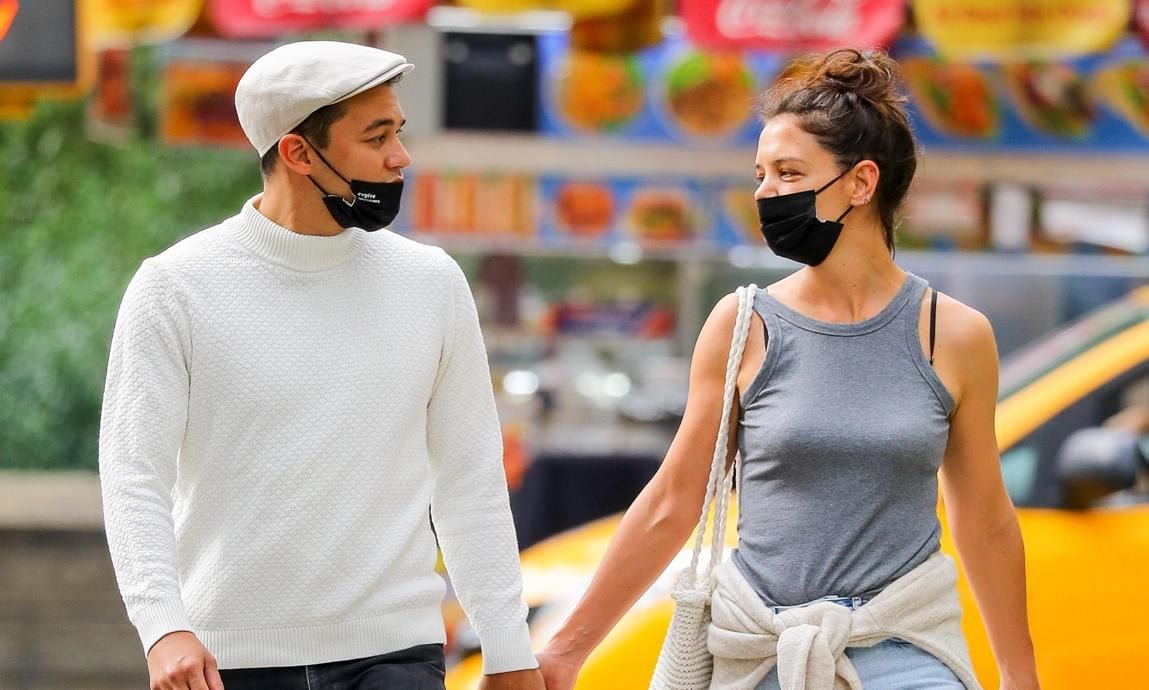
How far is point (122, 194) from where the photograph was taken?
15.9m

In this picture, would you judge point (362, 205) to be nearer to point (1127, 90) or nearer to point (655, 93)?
point (655, 93)

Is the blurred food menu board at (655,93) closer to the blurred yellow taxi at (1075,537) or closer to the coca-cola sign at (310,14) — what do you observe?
the coca-cola sign at (310,14)

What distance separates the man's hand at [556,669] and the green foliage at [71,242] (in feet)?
36.7

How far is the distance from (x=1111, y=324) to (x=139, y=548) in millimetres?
3668

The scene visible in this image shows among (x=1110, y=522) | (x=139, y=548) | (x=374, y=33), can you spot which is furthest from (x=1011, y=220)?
(x=139, y=548)

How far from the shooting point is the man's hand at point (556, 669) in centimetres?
338

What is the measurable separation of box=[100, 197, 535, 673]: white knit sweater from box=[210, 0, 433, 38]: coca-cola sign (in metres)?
3.79

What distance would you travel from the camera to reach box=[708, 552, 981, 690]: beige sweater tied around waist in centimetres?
302

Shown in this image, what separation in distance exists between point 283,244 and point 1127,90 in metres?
7.21

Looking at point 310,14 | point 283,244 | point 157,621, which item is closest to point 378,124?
point 283,244

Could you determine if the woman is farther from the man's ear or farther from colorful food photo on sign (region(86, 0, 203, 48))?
colorful food photo on sign (region(86, 0, 203, 48))

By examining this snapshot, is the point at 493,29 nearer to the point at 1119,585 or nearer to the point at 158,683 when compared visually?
the point at 1119,585

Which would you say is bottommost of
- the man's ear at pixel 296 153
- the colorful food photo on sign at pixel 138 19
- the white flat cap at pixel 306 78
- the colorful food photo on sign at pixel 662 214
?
the colorful food photo on sign at pixel 662 214

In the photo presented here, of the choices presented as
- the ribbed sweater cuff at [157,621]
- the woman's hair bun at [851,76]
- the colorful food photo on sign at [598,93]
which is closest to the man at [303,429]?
the ribbed sweater cuff at [157,621]
